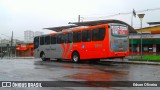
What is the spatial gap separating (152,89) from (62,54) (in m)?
20.1

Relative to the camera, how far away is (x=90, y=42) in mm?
26172

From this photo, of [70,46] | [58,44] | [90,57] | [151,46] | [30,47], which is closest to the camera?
A: [90,57]

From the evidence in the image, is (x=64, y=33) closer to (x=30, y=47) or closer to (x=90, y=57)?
(x=90, y=57)

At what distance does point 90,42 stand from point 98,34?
4.12 feet

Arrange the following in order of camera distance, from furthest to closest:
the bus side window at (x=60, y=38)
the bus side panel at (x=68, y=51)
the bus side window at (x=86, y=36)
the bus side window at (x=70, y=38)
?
1. the bus side window at (x=60, y=38)
2. the bus side panel at (x=68, y=51)
3. the bus side window at (x=70, y=38)
4. the bus side window at (x=86, y=36)

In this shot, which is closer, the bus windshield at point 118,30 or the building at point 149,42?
the bus windshield at point 118,30

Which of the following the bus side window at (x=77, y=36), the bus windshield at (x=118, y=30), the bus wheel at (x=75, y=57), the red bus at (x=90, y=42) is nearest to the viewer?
the red bus at (x=90, y=42)

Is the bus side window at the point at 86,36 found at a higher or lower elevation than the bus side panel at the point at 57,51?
higher

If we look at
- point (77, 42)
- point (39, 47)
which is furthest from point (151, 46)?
point (77, 42)

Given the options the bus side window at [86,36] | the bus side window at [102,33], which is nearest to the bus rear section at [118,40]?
the bus side window at [102,33]

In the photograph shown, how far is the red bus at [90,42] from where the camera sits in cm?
2439

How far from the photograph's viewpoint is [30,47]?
71.1 metres

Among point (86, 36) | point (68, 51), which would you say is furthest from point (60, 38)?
point (86, 36)

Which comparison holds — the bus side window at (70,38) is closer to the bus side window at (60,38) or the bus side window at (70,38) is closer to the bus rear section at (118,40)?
the bus side window at (60,38)
